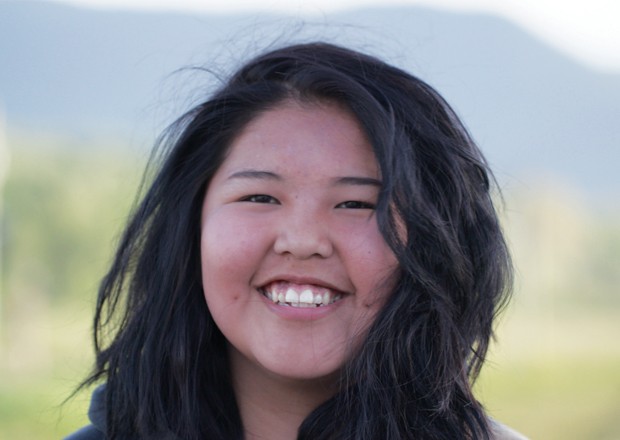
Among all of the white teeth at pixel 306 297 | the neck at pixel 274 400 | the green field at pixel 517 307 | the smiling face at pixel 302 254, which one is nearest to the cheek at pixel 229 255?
the smiling face at pixel 302 254

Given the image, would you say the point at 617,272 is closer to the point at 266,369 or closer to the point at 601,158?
the point at 601,158

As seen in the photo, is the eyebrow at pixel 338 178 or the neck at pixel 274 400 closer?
the eyebrow at pixel 338 178

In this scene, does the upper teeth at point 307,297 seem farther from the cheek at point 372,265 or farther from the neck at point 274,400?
the neck at point 274,400

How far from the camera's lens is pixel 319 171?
2.11 metres

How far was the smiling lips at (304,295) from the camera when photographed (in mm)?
2078

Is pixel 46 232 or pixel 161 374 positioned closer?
pixel 161 374

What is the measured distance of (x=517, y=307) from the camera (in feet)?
42.1

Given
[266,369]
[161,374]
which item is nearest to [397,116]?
[266,369]

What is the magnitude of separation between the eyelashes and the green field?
8.42 m

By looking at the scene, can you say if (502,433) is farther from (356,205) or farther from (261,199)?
(261,199)

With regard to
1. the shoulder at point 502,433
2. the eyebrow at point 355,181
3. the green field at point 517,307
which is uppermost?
the eyebrow at point 355,181

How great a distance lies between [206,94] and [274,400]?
29.1 inches

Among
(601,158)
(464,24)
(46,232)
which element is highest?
(464,24)

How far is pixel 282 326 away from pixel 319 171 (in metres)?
0.32
